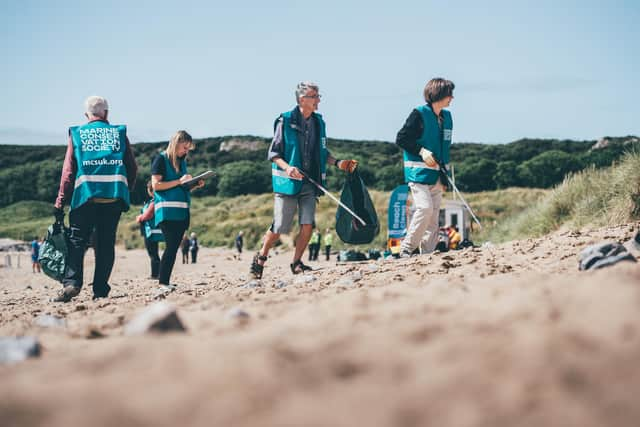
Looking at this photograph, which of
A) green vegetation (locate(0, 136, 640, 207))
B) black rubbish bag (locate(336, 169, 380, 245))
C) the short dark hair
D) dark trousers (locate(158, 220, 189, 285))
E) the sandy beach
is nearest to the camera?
the sandy beach

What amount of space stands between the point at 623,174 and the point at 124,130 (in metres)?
7.08

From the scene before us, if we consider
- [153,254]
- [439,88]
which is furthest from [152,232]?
[439,88]

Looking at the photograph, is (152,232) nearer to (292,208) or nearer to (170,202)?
(170,202)

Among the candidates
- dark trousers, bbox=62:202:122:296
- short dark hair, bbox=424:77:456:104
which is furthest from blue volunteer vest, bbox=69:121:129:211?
short dark hair, bbox=424:77:456:104

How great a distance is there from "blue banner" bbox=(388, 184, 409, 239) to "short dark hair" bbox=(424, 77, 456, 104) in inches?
310

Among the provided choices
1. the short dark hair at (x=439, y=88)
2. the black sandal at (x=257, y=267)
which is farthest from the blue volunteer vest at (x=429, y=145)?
the black sandal at (x=257, y=267)

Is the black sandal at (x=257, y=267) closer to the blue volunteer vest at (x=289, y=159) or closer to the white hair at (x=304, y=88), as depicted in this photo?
the blue volunteer vest at (x=289, y=159)

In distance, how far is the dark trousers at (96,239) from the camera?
5.86 metres

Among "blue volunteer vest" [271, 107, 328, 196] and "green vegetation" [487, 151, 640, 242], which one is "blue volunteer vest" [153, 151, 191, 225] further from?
"green vegetation" [487, 151, 640, 242]

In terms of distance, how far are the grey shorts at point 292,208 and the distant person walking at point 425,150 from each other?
3.60 ft

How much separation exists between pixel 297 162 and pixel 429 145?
4.87ft

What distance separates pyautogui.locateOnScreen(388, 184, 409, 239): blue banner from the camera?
48.0 ft

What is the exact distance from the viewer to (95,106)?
5965 millimetres

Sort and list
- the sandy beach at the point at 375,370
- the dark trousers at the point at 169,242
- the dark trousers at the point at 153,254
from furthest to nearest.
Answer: the dark trousers at the point at 153,254 → the dark trousers at the point at 169,242 → the sandy beach at the point at 375,370
